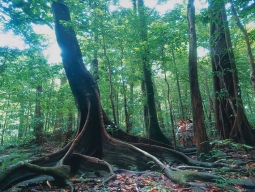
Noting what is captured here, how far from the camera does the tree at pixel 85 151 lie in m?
4.12

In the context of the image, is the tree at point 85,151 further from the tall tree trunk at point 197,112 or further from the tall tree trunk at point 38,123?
the tall tree trunk at point 38,123

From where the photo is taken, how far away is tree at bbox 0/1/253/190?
412 centimetres

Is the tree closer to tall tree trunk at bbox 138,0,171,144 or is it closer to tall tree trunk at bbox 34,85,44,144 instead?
tall tree trunk at bbox 138,0,171,144

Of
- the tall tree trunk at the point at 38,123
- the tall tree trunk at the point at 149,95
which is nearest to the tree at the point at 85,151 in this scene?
the tall tree trunk at the point at 149,95

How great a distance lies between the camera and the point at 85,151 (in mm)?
6902

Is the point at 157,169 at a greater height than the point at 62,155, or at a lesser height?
lesser

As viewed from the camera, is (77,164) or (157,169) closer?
(157,169)

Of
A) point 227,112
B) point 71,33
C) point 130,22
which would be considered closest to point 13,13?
point 71,33

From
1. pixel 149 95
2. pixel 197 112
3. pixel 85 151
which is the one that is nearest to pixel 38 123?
pixel 85 151

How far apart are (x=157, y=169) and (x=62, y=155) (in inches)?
117

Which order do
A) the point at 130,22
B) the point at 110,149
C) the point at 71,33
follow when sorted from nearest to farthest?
the point at 110,149 → the point at 71,33 → the point at 130,22

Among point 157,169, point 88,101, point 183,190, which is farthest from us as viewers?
point 88,101

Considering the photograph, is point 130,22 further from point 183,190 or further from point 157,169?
point 183,190

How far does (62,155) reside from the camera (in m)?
6.27
